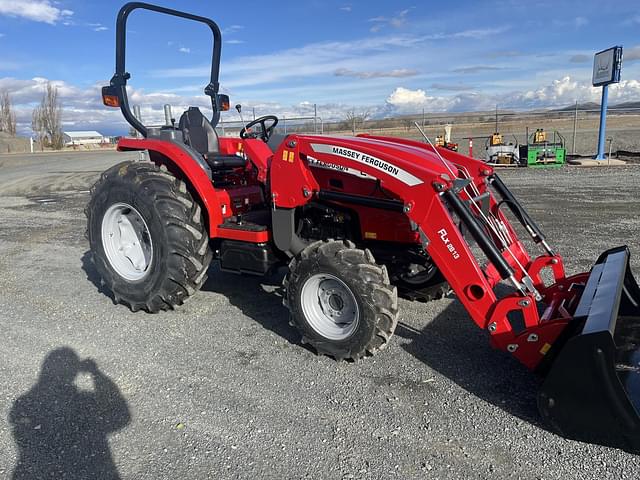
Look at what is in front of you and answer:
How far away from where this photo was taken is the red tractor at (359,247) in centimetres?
276

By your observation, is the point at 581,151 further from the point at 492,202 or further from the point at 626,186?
the point at 492,202

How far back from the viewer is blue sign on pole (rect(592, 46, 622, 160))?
620 inches

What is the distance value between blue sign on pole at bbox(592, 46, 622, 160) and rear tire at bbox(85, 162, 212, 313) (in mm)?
15040

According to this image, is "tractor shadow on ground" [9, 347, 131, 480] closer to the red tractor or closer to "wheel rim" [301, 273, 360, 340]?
the red tractor

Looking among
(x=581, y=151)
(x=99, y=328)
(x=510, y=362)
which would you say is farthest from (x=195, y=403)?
(x=581, y=151)

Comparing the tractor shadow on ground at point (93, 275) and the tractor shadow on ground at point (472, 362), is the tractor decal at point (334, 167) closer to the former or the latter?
the tractor shadow on ground at point (472, 362)

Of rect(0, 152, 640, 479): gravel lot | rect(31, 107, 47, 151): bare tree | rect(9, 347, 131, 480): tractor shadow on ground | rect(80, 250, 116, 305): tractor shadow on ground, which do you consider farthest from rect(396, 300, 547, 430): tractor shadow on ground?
rect(31, 107, 47, 151): bare tree

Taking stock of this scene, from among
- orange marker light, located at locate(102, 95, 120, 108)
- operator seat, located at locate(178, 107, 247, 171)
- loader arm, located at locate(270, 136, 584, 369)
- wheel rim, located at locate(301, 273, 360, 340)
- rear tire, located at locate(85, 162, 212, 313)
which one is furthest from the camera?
operator seat, located at locate(178, 107, 247, 171)

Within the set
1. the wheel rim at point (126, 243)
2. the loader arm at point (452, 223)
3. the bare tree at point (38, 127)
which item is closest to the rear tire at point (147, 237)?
the wheel rim at point (126, 243)

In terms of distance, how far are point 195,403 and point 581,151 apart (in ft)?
65.7

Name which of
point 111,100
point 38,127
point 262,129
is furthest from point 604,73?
point 38,127

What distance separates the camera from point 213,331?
4.19 metres

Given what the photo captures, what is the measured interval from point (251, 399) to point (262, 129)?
299 centimetres

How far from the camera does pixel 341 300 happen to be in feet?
11.8
